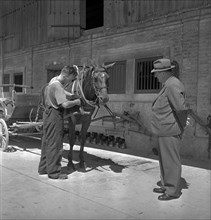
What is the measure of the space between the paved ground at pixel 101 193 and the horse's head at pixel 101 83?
5.03 feet

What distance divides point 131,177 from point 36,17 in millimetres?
9913

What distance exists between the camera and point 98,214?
404 cm

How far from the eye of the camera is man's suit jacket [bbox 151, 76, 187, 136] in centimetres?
445

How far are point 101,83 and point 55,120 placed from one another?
3.67ft

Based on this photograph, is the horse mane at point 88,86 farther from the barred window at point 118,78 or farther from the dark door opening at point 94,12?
the dark door opening at point 94,12

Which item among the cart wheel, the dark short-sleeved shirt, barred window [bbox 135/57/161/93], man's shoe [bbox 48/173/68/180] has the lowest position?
man's shoe [bbox 48/173/68/180]

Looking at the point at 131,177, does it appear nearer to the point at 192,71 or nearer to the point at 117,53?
the point at 192,71

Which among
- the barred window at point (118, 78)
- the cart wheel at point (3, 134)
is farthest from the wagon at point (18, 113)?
the barred window at point (118, 78)

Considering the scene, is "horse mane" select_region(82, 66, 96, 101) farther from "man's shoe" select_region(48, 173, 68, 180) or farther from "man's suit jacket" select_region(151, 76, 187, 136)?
"man's suit jacket" select_region(151, 76, 187, 136)

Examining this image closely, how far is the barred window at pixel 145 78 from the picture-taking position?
9117 mm

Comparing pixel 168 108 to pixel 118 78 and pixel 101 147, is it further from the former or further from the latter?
pixel 118 78

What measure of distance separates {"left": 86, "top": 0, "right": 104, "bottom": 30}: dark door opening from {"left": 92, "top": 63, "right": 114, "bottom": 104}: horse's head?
8558 millimetres

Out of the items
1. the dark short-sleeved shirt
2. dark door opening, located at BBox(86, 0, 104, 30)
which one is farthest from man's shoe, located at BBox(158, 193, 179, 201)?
dark door opening, located at BBox(86, 0, 104, 30)

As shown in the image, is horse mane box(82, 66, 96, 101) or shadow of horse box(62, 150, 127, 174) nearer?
horse mane box(82, 66, 96, 101)
